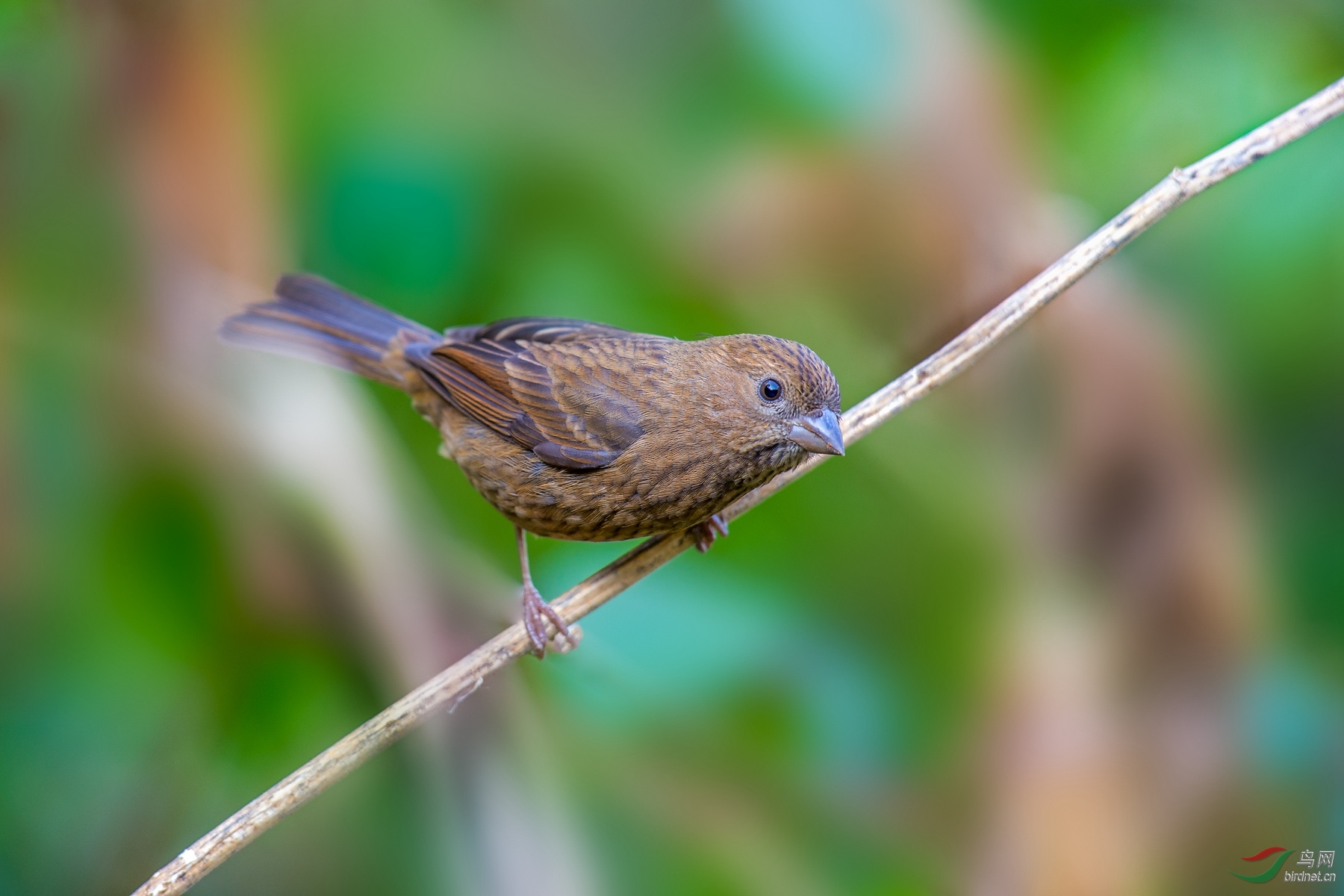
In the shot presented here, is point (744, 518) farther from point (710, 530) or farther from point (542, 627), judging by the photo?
point (542, 627)

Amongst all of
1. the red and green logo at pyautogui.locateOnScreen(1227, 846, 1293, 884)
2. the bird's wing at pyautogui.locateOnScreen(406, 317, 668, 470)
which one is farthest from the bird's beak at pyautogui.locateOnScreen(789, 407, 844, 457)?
the red and green logo at pyautogui.locateOnScreen(1227, 846, 1293, 884)

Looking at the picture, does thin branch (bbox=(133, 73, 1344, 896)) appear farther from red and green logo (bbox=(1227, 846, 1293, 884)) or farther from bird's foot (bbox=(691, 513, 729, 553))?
red and green logo (bbox=(1227, 846, 1293, 884))

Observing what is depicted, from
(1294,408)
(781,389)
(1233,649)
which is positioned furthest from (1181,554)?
(781,389)

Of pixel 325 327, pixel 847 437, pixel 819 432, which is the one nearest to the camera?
pixel 819 432

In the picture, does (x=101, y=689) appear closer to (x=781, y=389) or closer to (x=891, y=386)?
(x=781, y=389)

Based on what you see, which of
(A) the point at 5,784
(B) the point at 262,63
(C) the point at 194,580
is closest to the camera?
(A) the point at 5,784

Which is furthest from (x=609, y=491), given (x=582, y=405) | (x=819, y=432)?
(x=819, y=432)

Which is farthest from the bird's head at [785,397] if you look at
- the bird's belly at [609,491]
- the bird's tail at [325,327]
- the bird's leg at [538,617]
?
the bird's tail at [325,327]
